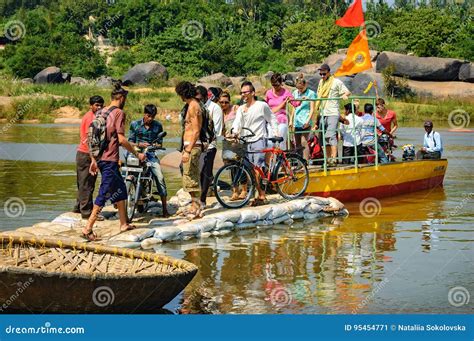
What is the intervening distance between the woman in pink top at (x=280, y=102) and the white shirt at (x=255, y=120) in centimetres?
103

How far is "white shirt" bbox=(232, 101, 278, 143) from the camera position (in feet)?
45.2

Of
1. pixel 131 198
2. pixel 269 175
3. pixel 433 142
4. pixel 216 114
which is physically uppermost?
pixel 216 114

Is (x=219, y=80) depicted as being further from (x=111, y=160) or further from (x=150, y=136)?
(x=111, y=160)

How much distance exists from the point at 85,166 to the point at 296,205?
347cm

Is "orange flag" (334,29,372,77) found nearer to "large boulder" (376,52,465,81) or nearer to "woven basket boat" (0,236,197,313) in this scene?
"woven basket boat" (0,236,197,313)

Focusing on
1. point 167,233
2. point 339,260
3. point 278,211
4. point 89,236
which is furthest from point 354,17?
point 89,236

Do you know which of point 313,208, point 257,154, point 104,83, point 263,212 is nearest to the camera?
point 263,212

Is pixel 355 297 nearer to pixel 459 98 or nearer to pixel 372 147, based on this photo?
pixel 372 147

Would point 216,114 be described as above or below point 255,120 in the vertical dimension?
above

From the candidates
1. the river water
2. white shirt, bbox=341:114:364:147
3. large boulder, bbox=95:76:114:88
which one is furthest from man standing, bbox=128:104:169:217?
large boulder, bbox=95:76:114:88

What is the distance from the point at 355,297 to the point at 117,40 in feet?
254

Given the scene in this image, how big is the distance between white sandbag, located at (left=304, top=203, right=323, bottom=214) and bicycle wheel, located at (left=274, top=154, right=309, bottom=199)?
0.38m

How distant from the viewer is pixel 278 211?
13.7 metres

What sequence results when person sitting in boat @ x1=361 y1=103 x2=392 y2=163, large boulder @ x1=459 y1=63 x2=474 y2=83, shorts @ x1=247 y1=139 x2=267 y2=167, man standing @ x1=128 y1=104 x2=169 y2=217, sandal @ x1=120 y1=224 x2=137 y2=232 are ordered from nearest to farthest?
sandal @ x1=120 y1=224 x2=137 y2=232
man standing @ x1=128 y1=104 x2=169 y2=217
shorts @ x1=247 y1=139 x2=267 y2=167
person sitting in boat @ x1=361 y1=103 x2=392 y2=163
large boulder @ x1=459 y1=63 x2=474 y2=83
